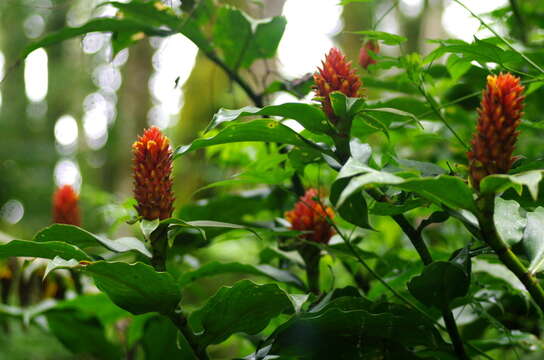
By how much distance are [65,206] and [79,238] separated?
2.43 ft

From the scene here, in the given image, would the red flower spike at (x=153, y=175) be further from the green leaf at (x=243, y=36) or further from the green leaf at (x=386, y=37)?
the green leaf at (x=243, y=36)

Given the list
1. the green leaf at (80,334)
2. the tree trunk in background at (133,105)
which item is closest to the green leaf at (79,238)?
the green leaf at (80,334)

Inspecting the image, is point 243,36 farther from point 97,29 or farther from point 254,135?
point 254,135

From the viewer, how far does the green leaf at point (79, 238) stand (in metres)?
0.68

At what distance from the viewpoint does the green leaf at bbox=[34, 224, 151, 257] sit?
2.22ft

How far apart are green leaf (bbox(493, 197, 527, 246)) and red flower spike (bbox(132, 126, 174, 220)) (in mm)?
411

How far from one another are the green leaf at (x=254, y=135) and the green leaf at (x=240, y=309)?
7.0 inches

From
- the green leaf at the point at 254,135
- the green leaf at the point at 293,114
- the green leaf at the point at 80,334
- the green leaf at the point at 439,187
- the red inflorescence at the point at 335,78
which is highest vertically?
the red inflorescence at the point at 335,78

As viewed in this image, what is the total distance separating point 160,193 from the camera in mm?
723

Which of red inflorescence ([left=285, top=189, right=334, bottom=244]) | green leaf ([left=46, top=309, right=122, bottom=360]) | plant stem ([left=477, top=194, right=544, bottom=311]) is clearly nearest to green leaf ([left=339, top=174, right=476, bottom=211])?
plant stem ([left=477, top=194, right=544, bottom=311])

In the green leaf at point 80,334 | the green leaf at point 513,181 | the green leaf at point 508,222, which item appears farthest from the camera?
the green leaf at point 80,334

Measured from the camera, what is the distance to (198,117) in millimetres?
3121

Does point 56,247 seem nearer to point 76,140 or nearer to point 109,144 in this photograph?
point 109,144

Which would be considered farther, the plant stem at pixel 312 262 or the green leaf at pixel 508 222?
the plant stem at pixel 312 262
